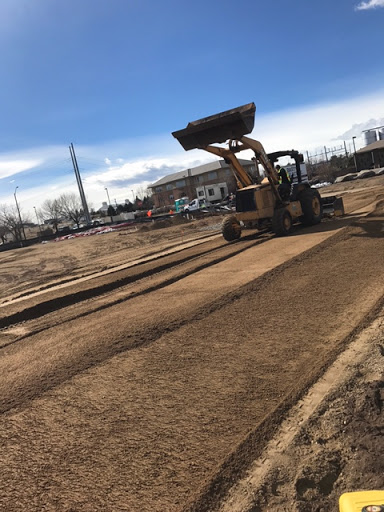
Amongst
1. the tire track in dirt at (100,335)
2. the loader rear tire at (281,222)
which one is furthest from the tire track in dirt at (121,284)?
the loader rear tire at (281,222)

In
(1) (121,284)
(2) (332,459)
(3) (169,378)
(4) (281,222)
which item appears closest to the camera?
(2) (332,459)

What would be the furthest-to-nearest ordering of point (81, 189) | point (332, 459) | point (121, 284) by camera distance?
1. point (81, 189)
2. point (121, 284)
3. point (332, 459)

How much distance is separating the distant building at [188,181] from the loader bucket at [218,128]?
227 ft

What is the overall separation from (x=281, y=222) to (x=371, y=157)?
60.3 m

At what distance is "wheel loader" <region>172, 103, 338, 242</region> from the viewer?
41.9 ft

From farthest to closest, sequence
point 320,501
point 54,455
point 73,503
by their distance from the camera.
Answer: point 54,455 < point 73,503 < point 320,501

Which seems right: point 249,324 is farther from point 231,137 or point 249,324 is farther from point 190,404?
point 231,137

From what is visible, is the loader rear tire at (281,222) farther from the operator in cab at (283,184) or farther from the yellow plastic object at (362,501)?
the yellow plastic object at (362,501)

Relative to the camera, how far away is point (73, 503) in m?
2.87

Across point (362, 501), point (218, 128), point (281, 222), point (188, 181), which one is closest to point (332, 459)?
point (362, 501)

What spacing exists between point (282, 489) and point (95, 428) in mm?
1835

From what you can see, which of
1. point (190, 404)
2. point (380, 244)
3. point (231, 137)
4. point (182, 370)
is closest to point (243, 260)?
point (380, 244)

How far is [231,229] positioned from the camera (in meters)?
14.8

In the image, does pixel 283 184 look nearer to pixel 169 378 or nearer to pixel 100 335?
pixel 100 335
